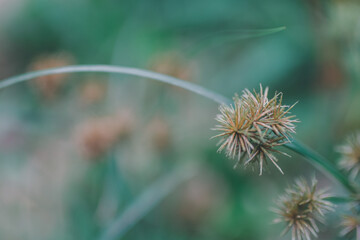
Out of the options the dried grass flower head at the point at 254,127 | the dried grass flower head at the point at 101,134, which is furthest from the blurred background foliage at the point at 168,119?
the dried grass flower head at the point at 254,127

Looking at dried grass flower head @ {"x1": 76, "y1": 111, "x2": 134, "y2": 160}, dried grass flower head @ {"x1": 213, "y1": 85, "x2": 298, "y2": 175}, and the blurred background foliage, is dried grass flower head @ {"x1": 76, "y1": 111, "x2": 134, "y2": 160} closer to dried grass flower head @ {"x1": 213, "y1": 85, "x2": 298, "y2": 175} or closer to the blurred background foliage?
the blurred background foliage

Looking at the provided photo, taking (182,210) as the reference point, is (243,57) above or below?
above

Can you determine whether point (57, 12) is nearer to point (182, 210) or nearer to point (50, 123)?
point (50, 123)

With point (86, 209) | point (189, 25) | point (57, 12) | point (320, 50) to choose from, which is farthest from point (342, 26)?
point (57, 12)

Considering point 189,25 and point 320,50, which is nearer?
point 320,50

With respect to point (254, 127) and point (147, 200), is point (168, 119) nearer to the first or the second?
point (147, 200)

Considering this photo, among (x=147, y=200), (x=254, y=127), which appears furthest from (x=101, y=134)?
(x=254, y=127)

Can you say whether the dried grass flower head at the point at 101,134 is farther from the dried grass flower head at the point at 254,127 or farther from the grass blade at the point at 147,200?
the dried grass flower head at the point at 254,127

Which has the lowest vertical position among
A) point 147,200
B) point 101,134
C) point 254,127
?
point 254,127

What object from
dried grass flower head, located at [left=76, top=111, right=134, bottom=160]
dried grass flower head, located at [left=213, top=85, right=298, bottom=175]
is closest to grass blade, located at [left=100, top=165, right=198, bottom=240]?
dried grass flower head, located at [left=76, top=111, right=134, bottom=160]
